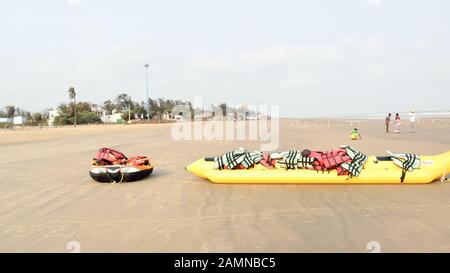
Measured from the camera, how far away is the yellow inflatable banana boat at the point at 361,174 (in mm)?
7562

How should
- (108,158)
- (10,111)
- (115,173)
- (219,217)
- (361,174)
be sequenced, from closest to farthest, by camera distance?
1. (219,217)
2. (361,174)
3. (115,173)
4. (108,158)
5. (10,111)

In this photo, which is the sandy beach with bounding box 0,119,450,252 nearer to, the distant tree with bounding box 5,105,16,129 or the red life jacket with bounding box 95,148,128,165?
the red life jacket with bounding box 95,148,128,165

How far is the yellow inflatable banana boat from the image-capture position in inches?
298

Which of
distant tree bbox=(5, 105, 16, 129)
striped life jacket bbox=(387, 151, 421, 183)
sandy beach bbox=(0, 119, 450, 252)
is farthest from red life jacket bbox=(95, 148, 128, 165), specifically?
distant tree bbox=(5, 105, 16, 129)

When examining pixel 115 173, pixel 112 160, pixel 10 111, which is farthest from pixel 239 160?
pixel 10 111

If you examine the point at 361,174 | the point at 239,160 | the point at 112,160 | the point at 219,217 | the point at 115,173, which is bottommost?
the point at 219,217

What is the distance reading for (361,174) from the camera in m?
7.53

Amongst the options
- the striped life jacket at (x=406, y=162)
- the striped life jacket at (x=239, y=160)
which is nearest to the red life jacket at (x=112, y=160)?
the striped life jacket at (x=239, y=160)

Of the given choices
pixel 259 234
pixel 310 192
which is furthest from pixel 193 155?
pixel 259 234

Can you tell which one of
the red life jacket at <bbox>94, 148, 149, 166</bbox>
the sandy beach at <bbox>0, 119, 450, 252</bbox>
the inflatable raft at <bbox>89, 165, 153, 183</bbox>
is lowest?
the sandy beach at <bbox>0, 119, 450, 252</bbox>

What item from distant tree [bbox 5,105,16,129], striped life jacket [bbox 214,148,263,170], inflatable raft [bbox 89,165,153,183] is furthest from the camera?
distant tree [bbox 5,105,16,129]

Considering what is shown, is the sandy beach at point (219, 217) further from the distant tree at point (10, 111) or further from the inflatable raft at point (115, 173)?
the distant tree at point (10, 111)

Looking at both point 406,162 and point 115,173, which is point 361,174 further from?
point 115,173
